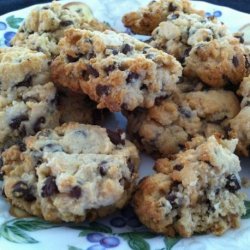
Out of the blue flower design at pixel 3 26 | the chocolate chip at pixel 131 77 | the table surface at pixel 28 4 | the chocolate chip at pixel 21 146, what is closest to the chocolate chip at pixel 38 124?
the chocolate chip at pixel 21 146

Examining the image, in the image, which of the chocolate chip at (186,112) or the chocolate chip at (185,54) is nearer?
the chocolate chip at (186,112)

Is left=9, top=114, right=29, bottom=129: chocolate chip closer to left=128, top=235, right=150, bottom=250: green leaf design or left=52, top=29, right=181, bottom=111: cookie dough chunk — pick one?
left=52, top=29, right=181, bottom=111: cookie dough chunk

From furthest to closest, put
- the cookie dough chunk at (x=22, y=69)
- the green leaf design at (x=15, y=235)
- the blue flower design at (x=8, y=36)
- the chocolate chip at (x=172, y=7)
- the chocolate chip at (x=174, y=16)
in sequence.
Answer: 1. the blue flower design at (x=8, y=36)
2. the chocolate chip at (x=172, y=7)
3. the chocolate chip at (x=174, y=16)
4. the cookie dough chunk at (x=22, y=69)
5. the green leaf design at (x=15, y=235)

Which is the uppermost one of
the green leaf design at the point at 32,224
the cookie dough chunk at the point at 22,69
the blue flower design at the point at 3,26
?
the cookie dough chunk at the point at 22,69

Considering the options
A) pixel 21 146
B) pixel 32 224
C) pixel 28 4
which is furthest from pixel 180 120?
pixel 28 4

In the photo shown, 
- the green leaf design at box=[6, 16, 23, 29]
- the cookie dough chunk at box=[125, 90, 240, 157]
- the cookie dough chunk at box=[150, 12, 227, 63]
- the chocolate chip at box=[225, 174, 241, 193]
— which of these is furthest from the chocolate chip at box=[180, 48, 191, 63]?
the green leaf design at box=[6, 16, 23, 29]

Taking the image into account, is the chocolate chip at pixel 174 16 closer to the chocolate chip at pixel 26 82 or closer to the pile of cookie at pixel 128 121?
the pile of cookie at pixel 128 121

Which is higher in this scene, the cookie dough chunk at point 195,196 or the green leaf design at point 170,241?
the cookie dough chunk at point 195,196
